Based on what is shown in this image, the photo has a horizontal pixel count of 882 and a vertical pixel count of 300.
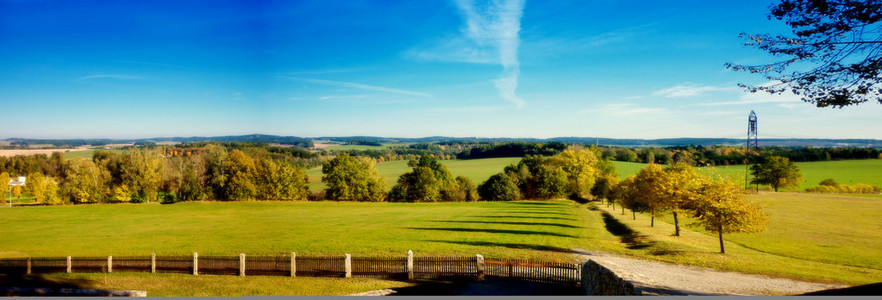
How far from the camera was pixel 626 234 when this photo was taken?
26.4 m

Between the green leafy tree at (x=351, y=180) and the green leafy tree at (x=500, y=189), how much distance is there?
15.9m

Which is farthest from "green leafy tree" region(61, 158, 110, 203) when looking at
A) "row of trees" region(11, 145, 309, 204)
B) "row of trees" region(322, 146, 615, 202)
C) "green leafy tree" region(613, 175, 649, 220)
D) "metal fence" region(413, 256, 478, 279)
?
"green leafy tree" region(613, 175, 649, 220)

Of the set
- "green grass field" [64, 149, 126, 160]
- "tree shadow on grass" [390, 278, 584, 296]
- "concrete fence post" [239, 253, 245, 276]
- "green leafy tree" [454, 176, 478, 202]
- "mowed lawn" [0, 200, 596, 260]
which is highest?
"green grass field" [64, 149, 126, 160]

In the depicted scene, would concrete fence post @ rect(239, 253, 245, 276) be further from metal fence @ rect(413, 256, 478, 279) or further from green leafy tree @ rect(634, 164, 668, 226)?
green leafy tree @ rect(634, 164, 668, 226)

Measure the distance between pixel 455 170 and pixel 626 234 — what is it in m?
52.0

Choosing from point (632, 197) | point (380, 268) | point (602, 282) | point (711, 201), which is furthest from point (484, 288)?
point (632, 197)

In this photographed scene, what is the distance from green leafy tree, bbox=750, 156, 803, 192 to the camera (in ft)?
178

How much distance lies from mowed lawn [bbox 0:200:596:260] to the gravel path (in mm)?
4599

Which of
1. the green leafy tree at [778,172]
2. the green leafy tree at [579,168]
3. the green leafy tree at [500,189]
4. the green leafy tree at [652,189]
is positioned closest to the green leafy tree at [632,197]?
the green leafy tree at [652,189]

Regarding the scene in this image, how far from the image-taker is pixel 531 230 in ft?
88.5

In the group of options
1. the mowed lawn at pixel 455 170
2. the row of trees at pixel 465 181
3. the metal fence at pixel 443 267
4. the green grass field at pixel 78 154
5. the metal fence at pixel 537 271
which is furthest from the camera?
the mowed lawn at pixel 455 170

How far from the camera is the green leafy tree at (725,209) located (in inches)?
738

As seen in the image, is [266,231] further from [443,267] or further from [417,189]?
[417,189]

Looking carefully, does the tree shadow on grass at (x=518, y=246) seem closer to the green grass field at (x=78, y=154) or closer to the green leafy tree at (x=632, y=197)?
the green leafy tree at (x=632, y=197)
